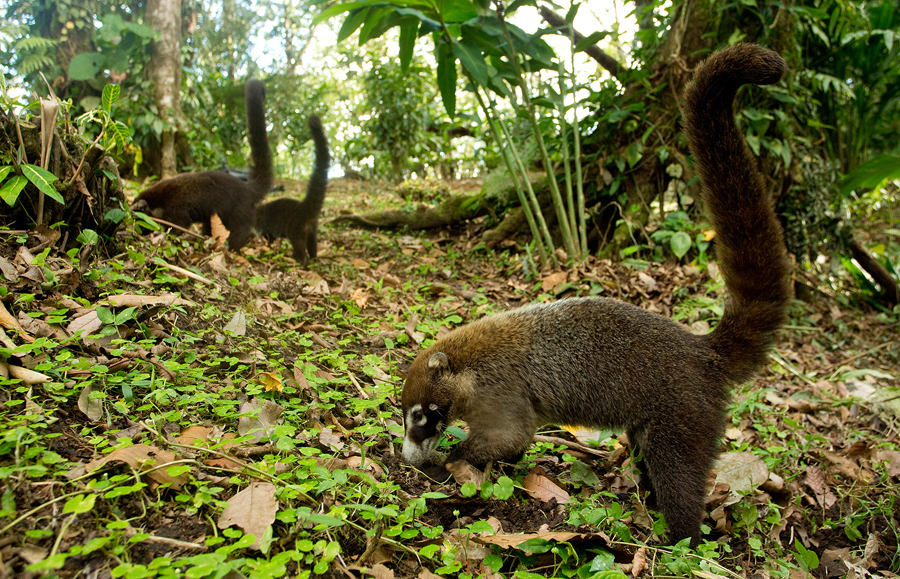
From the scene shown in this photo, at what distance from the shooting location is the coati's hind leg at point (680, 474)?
2473 mm

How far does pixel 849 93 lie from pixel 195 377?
7315 mm

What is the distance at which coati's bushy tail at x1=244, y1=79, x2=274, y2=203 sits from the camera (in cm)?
584

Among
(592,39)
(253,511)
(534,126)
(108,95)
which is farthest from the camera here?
(534,126)

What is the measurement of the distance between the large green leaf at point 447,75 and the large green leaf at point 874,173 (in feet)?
15.9

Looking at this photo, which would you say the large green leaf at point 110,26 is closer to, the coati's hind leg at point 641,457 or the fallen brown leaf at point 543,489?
the fallen brown leaf at point 543,489

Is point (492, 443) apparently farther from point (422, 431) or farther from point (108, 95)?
point (108, 95)

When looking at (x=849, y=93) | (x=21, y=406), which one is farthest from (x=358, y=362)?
(x=849, y=93)

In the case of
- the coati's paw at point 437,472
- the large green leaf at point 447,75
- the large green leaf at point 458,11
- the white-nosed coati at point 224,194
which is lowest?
the coati's paw at point 437,472

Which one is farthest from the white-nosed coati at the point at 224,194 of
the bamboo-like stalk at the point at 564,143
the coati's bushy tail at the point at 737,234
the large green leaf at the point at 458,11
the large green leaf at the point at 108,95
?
the coati's bushy tail at the point at 737,234

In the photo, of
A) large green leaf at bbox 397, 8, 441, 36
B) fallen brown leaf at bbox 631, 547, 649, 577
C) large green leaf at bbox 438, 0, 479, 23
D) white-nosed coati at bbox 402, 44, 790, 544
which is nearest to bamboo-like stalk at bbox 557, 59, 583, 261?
large green leaf at bbox 438, 0, 479, 23

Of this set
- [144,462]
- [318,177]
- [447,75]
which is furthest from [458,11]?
[144,462]

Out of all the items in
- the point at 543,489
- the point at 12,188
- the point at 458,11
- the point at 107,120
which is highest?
the point at 458,11

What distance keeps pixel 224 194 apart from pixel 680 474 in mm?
5176

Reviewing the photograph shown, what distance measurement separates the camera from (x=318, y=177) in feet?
20.4
